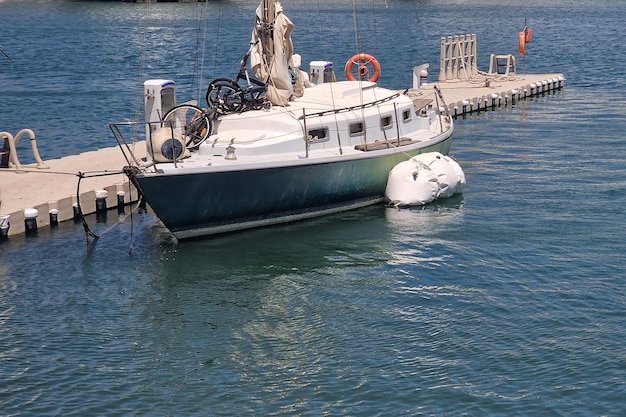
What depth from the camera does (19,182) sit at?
30094 millimetres

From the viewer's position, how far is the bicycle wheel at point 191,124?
93.3 feet

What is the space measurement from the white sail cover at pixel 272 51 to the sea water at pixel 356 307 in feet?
13.2

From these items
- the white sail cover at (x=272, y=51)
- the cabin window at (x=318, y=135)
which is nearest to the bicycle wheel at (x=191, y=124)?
the white sail cover at (x=272, y=51)

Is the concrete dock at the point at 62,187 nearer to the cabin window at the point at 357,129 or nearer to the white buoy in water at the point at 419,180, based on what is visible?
the cabin window at the point at 357,129

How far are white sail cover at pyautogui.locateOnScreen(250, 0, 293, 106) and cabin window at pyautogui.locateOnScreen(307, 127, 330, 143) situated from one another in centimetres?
162

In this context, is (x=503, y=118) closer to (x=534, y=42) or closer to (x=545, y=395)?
(x=545, y=395)

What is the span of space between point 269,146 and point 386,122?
195 inches

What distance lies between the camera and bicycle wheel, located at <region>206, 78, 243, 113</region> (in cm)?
2911

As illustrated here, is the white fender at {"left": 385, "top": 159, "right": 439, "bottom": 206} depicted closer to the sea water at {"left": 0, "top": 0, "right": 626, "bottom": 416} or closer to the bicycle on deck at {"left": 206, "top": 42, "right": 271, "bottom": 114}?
the sea water at {"left": 0, "top": 0, "right": 626, "bottom": 416}

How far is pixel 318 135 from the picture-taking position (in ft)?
95.7

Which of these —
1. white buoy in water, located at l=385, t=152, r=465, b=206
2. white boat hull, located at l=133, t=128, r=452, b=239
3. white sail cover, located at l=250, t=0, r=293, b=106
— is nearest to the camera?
white boat hull, located at l=133, t=128, r=452, b=239

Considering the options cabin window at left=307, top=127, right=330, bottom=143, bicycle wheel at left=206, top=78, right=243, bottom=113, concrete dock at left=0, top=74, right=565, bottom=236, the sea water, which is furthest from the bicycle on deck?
concrete dock at left=0, top=74, right=565, bottom=236

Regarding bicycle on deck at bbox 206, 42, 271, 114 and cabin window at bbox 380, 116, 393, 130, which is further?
cabin window at bbox 380, 116, 393, 130

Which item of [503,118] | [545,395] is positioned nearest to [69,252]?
[545,395]
